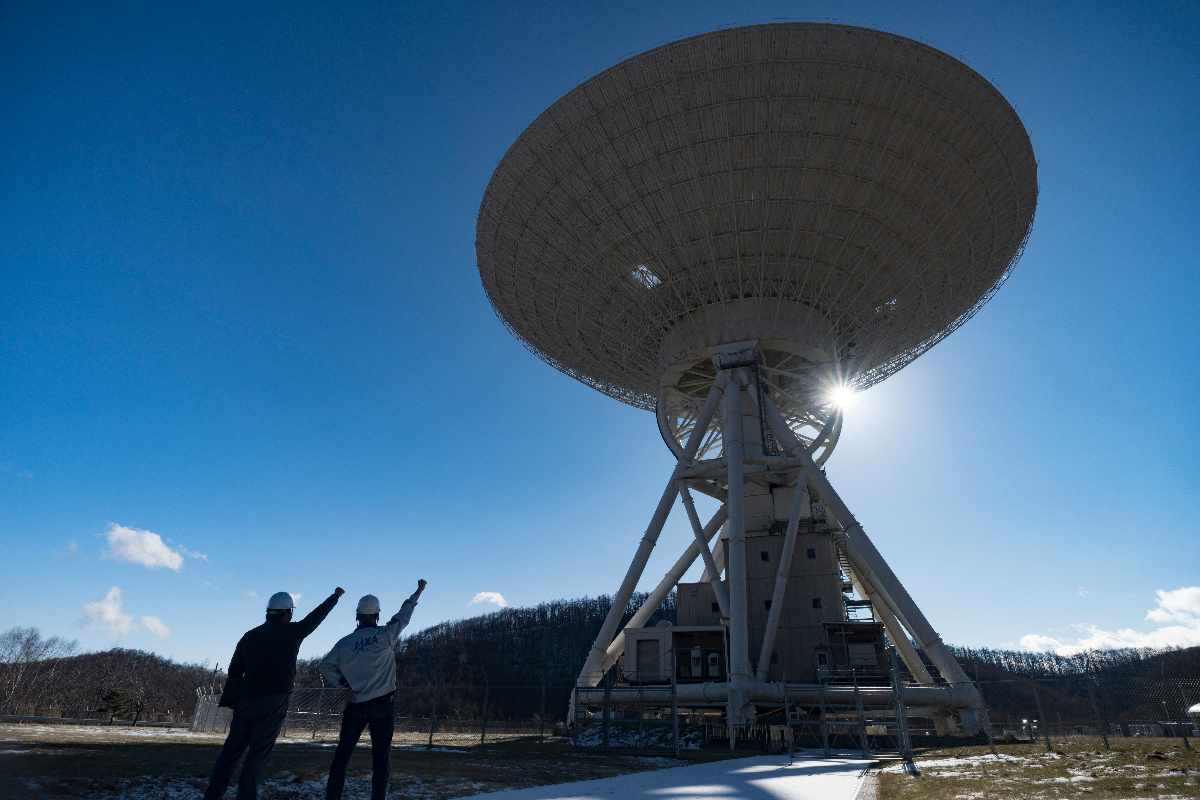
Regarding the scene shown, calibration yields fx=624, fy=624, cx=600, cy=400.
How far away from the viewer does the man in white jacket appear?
15.4 ft

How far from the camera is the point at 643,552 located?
26.1m

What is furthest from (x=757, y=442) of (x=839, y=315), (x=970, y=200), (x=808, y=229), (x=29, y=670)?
(x=29, y=670)

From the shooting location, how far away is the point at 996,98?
21328 millimetres

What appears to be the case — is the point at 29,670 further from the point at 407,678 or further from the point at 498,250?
the point at 407,678

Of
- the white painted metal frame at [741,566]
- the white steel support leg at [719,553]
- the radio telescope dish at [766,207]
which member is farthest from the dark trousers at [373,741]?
the white steel support leg at [719,553]

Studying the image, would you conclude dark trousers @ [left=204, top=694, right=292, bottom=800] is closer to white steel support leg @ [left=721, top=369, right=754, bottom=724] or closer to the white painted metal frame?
white steel support leg @ [left=721, top=369, right=754, bottom=724]

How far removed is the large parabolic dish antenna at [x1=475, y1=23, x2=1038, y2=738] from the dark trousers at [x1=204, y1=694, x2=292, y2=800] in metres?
20.7

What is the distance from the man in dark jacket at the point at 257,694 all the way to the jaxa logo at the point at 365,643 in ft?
1.14

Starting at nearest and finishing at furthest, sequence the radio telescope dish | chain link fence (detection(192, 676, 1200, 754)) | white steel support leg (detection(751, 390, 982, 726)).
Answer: chain link fence (detection(192, 676, 1200, 754)), the radio telescope dish, white steel support leg (detection(751, 390, 982, 726))

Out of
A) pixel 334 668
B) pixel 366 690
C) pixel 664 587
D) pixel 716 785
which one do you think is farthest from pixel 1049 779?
pixel 664 587

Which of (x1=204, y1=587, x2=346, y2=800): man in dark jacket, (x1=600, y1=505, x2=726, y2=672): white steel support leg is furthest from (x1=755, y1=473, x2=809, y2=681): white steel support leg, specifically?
(x1=204, y1=587, x2=346, y2=800): man in dark jacket

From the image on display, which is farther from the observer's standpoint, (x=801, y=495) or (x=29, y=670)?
(x=29, y=670)

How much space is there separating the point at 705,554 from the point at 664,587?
9.43ft

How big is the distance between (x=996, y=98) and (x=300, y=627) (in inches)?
1018
